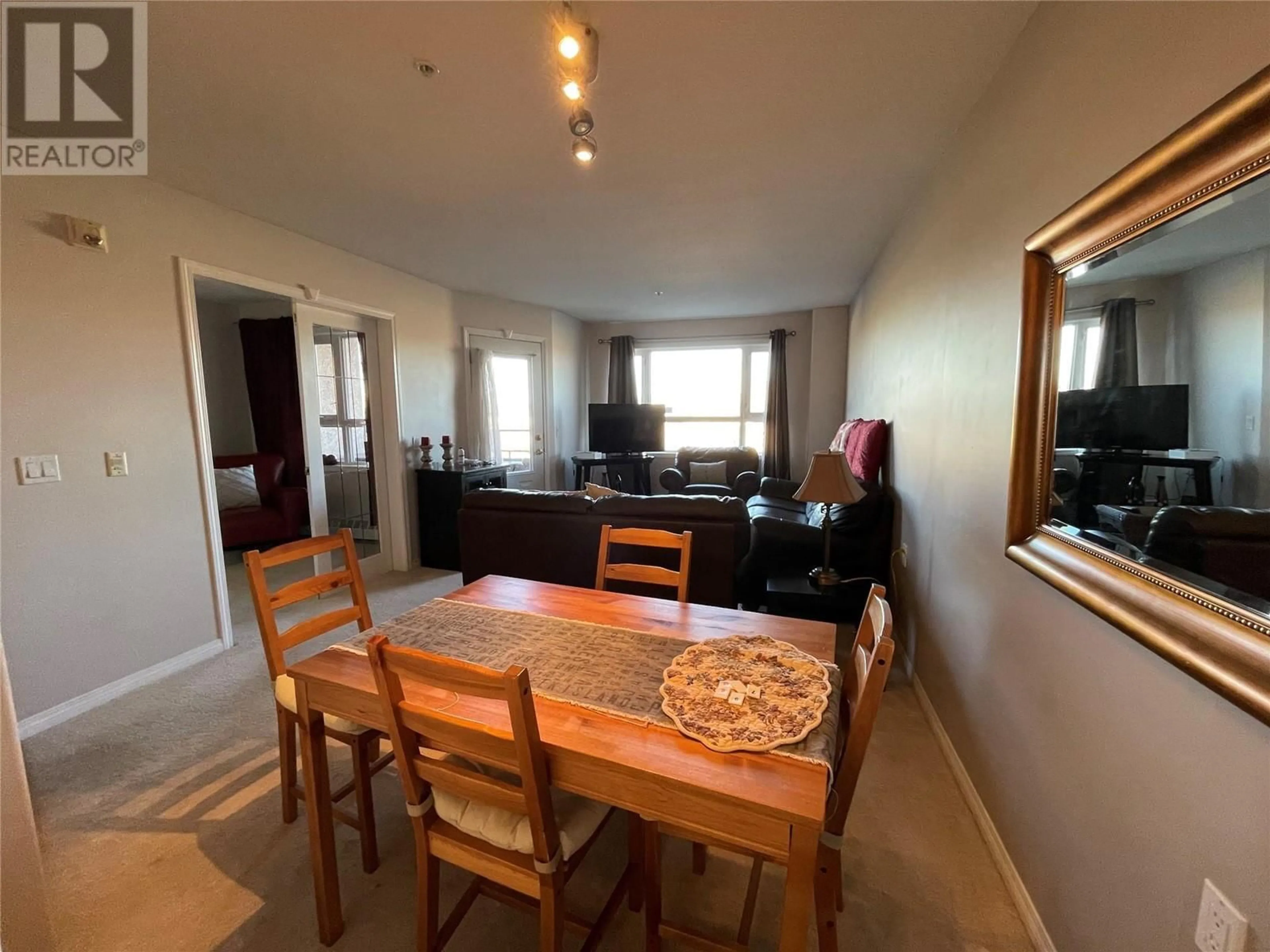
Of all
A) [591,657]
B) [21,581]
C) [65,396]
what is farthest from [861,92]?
[21,581]

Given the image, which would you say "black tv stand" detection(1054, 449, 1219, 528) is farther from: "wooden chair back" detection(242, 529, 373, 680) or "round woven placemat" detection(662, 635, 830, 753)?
"wooden chair back" detection(242, 529, 373, 680)

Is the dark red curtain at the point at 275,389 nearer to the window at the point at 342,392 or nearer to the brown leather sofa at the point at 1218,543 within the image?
the window at the point at 342,392

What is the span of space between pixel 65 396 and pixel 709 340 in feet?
18.2

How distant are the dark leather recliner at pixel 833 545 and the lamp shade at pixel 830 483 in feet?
1.48

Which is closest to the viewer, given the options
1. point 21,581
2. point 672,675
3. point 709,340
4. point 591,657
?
point 672,675

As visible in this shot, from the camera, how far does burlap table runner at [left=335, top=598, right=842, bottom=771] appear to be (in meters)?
1.06

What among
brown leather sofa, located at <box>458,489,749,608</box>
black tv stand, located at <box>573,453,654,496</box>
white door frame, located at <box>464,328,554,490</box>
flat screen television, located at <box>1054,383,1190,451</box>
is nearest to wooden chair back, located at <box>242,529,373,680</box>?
brown leather sofa, located at <box>458,489,749,608</box>

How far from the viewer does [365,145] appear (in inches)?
83.0

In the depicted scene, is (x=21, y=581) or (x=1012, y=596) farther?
(x=21, y=581)

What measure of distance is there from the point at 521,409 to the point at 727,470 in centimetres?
249

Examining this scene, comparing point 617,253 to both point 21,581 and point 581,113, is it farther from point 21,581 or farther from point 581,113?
point 21,581

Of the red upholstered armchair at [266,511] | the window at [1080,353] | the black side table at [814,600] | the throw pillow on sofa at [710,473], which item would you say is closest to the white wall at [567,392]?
the throw pillow on sofa at [710,473]

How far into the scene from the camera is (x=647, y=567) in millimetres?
1910

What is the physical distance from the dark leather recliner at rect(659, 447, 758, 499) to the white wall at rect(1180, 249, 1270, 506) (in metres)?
4.40
